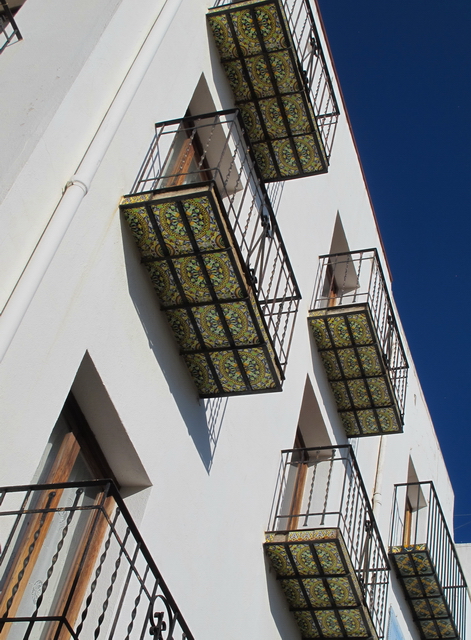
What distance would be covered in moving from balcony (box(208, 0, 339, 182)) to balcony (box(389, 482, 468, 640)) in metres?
6.74

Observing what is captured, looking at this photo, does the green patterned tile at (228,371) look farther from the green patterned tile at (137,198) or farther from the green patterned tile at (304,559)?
the green patterned tile at (304,559)

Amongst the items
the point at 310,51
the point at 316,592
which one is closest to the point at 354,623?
the point at 316,592

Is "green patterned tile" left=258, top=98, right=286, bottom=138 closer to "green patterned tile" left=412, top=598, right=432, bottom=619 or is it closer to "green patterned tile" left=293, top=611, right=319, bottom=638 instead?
"green patterned tile" left=293, top=611, right=319, bottom=638

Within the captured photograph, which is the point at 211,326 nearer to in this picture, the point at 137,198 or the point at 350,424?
the point at 137,198

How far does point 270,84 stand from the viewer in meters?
9.48

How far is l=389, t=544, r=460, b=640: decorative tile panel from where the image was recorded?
1387cm

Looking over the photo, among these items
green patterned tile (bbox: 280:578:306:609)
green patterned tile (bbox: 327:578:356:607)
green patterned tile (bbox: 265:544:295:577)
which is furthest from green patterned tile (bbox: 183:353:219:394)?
green patterned tile (bbox: 327:578:356:607)

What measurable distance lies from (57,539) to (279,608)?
13.6ft

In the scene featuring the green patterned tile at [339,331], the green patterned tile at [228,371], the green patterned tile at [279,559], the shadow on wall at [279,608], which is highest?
the green patterned tile at [339,331]

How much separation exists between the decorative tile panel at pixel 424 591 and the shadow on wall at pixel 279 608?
515 centimetres

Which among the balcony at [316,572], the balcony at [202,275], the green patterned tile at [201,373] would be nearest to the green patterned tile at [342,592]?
the balcony at [316,572]

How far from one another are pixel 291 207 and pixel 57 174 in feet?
19.0

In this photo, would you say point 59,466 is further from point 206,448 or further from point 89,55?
point 89,55

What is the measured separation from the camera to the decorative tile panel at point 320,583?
862 cm
